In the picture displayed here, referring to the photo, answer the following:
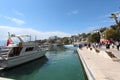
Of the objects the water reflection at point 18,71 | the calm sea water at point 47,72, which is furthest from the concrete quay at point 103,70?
the water reflection at point 18,71

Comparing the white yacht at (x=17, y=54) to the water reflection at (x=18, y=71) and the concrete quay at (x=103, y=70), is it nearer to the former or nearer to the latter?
the water reflection at (x=18, y=71)

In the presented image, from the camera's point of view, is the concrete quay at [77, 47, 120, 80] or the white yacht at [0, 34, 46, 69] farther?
the white yacht at [0, 34, 46, 69]

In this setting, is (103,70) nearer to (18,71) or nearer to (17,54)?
(18,71)

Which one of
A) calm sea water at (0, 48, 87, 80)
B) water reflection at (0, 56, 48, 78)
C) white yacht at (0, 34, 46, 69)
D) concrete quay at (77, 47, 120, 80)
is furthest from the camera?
white yacht at (0, 34, 46, 69)

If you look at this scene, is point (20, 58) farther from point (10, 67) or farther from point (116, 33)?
point (116, 33)

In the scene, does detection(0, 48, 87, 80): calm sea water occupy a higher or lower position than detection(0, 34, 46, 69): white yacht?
lower

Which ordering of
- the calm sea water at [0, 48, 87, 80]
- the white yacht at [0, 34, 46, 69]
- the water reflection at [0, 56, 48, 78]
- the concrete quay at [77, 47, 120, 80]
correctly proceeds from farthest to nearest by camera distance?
1. the white yacht at [0, 34, 46, 69]
2. the water reflection at [0, 56, 48, 78]
3. the calm sea water at [0, 48, 87, 80]
4. the concrete quay at [77, 47, 120, 80]

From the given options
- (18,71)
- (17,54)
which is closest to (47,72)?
(18,71)

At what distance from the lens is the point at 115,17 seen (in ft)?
83.5

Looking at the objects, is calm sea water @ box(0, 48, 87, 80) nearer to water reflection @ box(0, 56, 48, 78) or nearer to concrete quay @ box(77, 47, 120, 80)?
water reflection @ box(0, 56, 48, 78)

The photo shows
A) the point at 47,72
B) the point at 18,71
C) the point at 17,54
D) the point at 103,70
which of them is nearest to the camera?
the point at 103,70

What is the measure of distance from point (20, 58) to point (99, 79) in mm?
17039

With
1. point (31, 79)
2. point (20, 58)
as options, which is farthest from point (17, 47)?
point (31, 79)

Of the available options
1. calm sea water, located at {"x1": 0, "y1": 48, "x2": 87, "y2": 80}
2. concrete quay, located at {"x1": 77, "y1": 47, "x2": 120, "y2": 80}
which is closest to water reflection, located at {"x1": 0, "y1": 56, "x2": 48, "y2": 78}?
calm sea water, located at {"x1": 0, "y1": 48, "x2": 87, "y2": 80}
